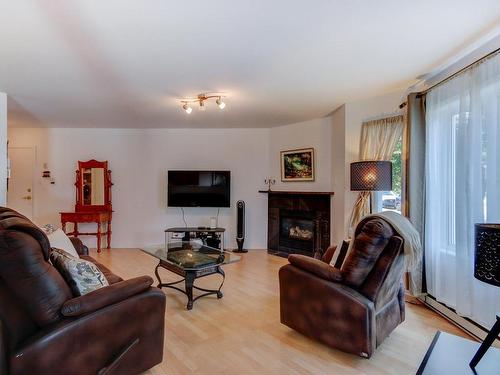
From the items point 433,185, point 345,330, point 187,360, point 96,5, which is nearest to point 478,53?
point 433,185

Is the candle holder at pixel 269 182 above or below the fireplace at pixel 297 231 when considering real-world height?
above

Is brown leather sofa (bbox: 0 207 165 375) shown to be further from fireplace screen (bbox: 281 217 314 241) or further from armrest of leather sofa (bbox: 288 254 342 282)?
fireplace screen (bbox: 281 217 314 241)

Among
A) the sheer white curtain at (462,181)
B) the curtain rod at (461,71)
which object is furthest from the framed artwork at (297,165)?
the sheer white curtain at (462,181)

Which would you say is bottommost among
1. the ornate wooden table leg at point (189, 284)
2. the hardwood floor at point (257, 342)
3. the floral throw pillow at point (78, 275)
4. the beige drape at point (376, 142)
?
the hardwood floor at point (257, 342)

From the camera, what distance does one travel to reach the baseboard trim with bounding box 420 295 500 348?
86.2 inches

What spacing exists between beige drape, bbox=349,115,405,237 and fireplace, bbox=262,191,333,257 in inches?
29.3

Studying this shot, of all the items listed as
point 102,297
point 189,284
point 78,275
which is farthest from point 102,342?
point 189,284

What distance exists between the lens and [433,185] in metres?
2.77

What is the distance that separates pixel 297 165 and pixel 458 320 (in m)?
3.05

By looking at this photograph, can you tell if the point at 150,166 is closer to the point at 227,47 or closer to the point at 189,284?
the point at 189,284

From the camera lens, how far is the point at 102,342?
1.53 meters

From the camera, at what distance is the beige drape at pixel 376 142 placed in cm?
329

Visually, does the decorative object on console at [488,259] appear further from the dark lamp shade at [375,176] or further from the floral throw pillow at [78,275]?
the floral throw pillow at [78,275]

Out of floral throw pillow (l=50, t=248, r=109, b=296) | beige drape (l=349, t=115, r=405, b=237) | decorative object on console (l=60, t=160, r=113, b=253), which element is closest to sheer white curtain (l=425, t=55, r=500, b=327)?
beige drape (l=349, t=115, r=405, b=237)
